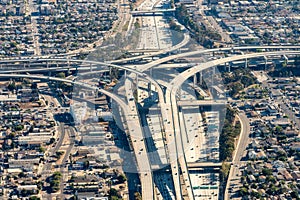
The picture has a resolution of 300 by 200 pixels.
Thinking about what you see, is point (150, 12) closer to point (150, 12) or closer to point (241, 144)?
point (150, 12)

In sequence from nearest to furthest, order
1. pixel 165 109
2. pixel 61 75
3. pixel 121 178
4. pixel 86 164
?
pixel 121 178
pixel 86 164
pixel 165 109
pixel 61 75

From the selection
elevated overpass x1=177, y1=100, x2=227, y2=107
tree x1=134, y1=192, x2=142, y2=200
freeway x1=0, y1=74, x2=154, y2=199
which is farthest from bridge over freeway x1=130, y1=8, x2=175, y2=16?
tree x1=134, y1=192, x2=142, y2=200

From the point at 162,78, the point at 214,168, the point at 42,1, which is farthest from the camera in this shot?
the point at 42,1

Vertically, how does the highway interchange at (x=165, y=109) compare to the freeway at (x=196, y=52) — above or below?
below

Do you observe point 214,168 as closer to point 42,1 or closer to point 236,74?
point 236,74

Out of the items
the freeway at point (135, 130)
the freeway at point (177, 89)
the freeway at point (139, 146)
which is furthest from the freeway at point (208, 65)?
the freeway at point (135, 130)

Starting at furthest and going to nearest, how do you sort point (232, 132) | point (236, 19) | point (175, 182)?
point (236, 19) < point (232, 132) < point (175, 182)

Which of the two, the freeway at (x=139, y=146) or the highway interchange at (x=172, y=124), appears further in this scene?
the highway interchange at (x=172, y=124)

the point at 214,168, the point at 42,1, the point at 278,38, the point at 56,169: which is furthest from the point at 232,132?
the point at 42,1

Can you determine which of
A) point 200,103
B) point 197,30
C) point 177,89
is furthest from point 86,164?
point 197,30

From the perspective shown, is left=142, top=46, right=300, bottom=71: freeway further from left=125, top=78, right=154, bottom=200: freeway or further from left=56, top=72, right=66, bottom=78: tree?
left=56, top=72, right=66, bottom=78: tree

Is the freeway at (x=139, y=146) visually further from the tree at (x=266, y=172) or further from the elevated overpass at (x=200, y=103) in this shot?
the tree at (x=266, y=172)
